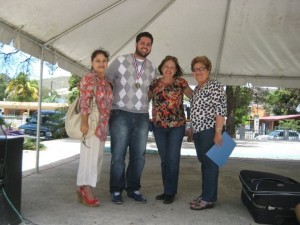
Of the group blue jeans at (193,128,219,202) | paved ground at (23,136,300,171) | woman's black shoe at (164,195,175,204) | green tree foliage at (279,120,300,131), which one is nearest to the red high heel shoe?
woman's black shoe at (164,195,175,204)

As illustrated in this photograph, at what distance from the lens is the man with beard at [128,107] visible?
14.5 feet

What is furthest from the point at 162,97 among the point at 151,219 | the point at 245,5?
the point at 245,5

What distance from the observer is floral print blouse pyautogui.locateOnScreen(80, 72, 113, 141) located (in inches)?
162

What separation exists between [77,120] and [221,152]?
156 cm

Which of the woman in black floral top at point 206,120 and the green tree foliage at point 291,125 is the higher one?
the woman in black floral top at point 206,120

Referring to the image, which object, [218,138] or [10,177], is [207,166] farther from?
[10,177]

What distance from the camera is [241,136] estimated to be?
2658 cm

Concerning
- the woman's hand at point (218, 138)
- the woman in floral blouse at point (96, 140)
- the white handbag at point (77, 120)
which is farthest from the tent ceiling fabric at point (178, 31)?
the woman's hand at point (218, 138)

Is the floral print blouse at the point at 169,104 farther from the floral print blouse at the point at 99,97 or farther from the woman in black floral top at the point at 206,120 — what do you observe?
the floral print blouse at the point at 99,97

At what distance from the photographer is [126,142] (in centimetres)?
446

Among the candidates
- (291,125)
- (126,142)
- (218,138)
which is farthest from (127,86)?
(291,125)

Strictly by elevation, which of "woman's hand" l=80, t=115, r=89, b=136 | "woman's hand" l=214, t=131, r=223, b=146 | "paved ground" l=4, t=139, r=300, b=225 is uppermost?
"woman's hand" l=80, t=115, r=89, b=136

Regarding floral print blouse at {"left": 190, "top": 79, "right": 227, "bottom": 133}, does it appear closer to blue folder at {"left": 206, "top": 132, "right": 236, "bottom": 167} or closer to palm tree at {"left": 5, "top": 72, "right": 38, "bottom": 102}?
blue folder at {"left": 206, "top": 132, "right": 236, "bottom": 167}

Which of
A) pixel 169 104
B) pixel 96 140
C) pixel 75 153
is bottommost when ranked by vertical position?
pixel 75 153
